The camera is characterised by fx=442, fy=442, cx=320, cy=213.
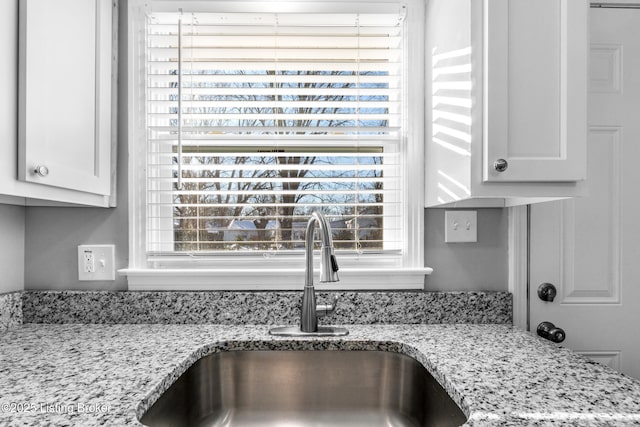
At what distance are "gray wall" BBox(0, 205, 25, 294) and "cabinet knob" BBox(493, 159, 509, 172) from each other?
4.64 feet

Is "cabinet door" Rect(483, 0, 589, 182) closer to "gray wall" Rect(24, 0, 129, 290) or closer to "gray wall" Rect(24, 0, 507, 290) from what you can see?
"gray wall" Rect(24, 0, 507, 290)

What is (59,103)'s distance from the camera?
115cm

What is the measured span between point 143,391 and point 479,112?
0.97 m

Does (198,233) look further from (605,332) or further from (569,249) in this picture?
(605,332)

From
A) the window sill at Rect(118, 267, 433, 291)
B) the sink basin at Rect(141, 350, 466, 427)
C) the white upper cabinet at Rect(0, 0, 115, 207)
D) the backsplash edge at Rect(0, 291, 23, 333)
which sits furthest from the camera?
the window sill at Rect(118, 267, 433, 291)

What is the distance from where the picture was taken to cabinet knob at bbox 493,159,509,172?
1056 millimetres

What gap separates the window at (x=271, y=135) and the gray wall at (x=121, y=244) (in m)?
0.05

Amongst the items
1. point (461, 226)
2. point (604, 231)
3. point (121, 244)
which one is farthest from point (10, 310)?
point (604, 231)

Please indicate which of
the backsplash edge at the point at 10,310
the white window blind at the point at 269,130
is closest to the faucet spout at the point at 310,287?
the white window blind at the point at 269,130

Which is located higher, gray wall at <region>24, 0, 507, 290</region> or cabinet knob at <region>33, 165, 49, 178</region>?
cabinet knob at <region>33, 165, 49, 178</region>

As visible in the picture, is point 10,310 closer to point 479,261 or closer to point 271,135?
point 271,135

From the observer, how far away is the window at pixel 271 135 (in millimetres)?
1488

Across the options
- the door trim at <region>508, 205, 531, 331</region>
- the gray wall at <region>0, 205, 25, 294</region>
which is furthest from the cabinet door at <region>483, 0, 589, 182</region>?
the gray wall at <region>0, 205, 25, 294</region>

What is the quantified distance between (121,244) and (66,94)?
0.51m
